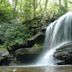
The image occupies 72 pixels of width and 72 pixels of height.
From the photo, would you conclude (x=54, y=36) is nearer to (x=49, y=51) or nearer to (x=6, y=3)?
(x=49, y=51)

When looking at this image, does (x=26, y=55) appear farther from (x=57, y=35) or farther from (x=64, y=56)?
(x=64, y=56)

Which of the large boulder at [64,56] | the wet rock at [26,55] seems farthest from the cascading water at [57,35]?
the large boulder at [64,56]

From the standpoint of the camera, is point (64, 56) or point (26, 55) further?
point (26, 55)

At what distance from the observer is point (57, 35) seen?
656 inches

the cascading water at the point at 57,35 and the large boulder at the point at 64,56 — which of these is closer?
the large boulder at the point at 64,56

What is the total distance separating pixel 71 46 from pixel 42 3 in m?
20.9

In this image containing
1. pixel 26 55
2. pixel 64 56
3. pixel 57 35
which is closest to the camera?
pixel 64 56

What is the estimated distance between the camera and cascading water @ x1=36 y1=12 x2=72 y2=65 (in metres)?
15.7

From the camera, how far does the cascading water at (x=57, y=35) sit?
15.7 meters

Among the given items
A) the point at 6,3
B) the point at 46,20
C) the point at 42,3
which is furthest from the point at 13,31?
the point at 42,3

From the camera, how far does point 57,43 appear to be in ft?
53.1

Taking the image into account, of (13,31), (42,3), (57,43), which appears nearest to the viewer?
(57,43)

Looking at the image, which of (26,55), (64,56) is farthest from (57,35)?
(64,56)

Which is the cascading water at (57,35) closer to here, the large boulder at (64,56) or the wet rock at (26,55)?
the wet rock at (26,55)
